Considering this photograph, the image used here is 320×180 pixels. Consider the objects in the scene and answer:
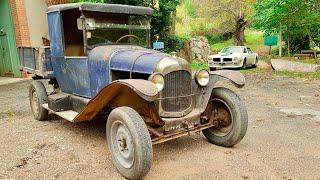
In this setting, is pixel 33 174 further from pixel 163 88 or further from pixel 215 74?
pixel 215 74

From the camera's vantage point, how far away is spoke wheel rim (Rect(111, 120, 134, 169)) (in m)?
3.92

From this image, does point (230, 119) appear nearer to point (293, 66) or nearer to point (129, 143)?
point (129, 143)

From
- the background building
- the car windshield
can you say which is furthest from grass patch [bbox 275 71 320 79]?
the background building

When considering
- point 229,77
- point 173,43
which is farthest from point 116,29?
point 173,43

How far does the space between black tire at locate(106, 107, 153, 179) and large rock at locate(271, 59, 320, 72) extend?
11297 millimetres

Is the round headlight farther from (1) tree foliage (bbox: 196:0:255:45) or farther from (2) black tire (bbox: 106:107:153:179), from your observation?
(1) tree foliage (bbox: 196:0:255:45)

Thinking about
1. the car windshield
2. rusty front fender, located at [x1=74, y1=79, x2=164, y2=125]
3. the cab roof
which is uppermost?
the cab roof

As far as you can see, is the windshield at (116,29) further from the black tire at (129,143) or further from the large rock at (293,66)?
the large rock at (293,66)

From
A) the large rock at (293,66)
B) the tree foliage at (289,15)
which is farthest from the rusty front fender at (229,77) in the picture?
the tree foliage at (289,15)

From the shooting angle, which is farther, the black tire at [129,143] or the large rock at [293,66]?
the large rock at [293,66]

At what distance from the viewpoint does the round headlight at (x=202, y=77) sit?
186 inches

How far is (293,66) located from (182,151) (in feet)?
36.3

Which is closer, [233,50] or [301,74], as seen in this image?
[301,74]

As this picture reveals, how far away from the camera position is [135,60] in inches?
183
